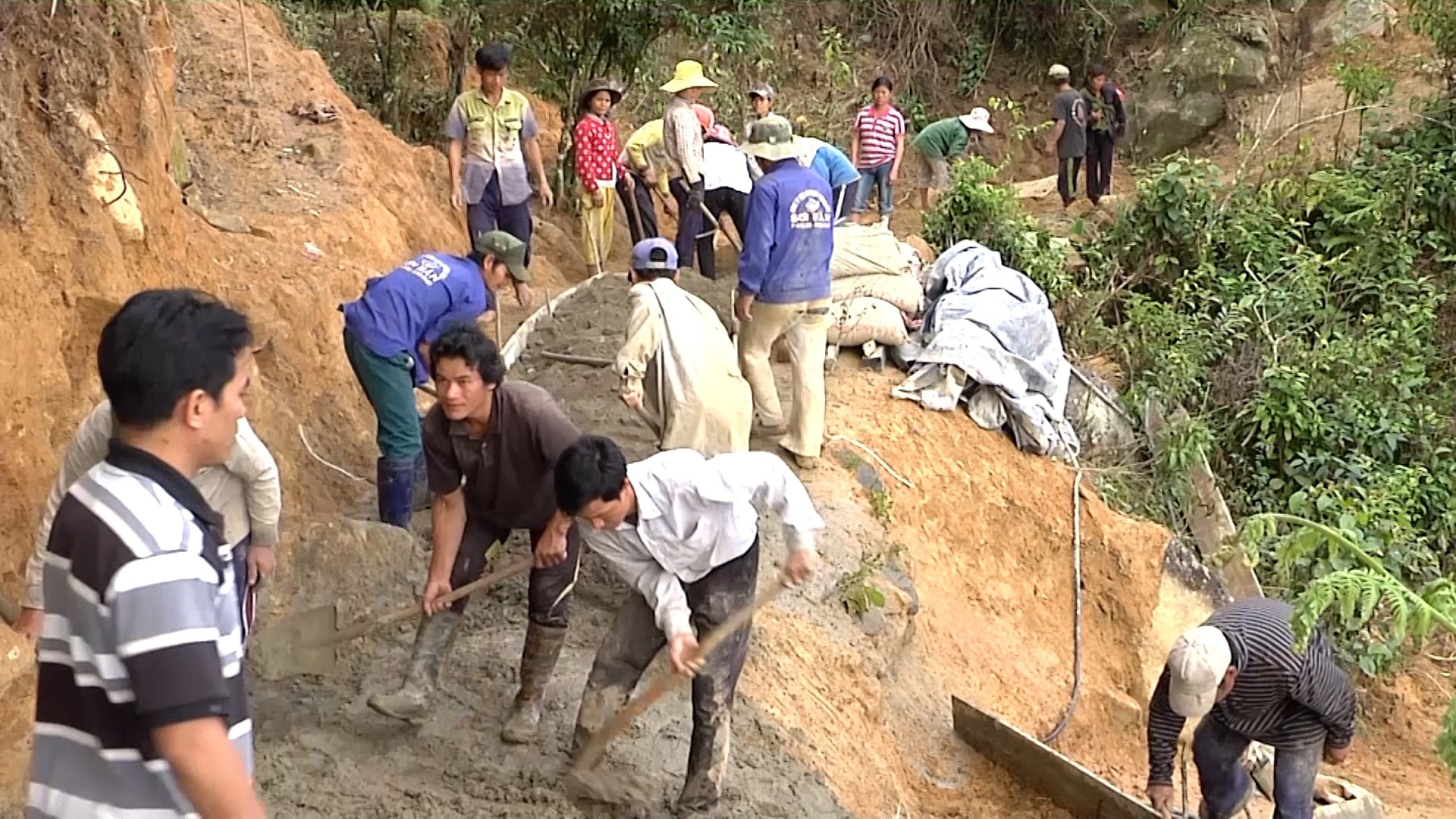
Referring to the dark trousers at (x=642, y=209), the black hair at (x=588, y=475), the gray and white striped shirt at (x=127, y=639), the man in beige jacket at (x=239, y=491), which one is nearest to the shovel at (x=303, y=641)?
the man in beige jacket at (x=239, y=491)

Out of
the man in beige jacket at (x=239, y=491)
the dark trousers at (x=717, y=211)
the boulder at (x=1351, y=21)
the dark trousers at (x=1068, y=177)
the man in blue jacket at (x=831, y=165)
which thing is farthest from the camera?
the boulder at (x=1351, y=21)

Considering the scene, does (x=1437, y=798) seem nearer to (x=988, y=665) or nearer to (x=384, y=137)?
(x=988, y=665)

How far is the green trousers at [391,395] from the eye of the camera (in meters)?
5.02

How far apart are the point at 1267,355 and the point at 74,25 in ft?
25.6

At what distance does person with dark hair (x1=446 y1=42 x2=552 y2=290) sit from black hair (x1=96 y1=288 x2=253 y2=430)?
5449 millimetres

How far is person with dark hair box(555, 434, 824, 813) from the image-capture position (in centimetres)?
342

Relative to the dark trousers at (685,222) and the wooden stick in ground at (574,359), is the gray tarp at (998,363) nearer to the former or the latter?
the dark trousers at (685,222)

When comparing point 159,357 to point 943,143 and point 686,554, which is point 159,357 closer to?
point 686,554

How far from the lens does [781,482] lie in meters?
3.60

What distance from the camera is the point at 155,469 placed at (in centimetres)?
199

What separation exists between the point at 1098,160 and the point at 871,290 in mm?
6392

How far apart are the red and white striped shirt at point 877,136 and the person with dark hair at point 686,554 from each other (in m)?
7.60

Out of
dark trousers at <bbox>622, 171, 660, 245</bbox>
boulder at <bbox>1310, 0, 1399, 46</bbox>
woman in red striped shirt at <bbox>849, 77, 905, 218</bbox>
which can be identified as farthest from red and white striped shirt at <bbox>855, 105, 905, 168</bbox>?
boulder at <bbox>1310, 0, 1399, 46</bbox>

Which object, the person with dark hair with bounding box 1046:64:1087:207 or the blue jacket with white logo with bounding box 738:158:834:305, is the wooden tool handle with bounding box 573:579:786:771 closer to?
the blue jacket with white logo with bounding box 738:158:834:305
